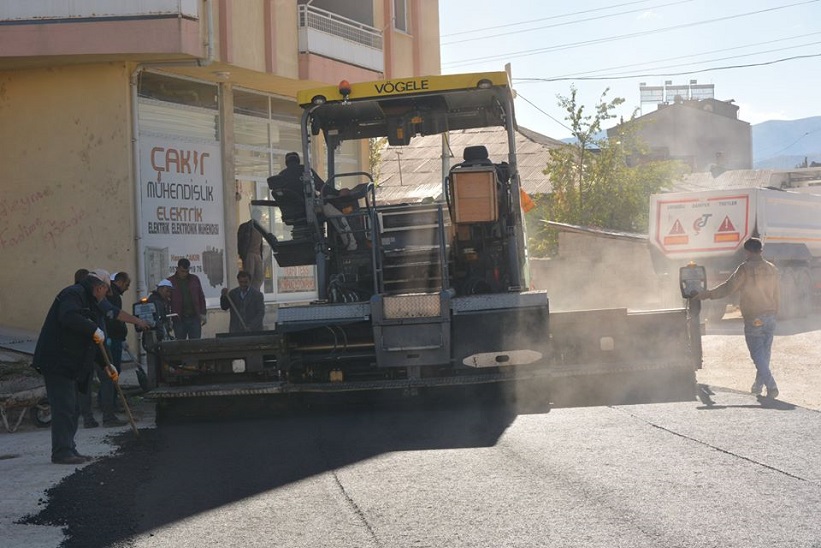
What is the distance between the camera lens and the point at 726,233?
24.7m

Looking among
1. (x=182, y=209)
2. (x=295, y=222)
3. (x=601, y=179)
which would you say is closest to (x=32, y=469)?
(x=295, y=222)

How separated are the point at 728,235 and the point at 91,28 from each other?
13.5 metres

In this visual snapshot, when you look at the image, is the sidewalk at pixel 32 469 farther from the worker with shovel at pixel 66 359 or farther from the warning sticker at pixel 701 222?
the warning sticker at pixel 701 222

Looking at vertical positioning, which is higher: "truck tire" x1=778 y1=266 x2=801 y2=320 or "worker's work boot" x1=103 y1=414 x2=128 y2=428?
"truck tire" x1=778 y1=266 x2=801 y2=320

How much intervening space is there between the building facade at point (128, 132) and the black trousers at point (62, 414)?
7.92 m

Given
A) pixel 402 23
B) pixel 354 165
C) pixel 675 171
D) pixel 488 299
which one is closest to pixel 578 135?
pixel 675 171

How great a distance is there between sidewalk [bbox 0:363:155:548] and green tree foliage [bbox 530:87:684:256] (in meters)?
24.3

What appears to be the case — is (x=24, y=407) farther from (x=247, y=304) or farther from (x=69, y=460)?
(x=247, y=304)

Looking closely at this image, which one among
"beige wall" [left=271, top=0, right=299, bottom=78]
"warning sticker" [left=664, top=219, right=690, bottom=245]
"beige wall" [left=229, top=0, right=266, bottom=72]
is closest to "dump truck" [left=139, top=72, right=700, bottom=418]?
"beige wall" [left=229, top=0, right=266, bottom=72]

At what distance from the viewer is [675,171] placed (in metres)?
38.9

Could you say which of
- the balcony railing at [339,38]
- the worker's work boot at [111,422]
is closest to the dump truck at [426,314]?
the worker's work boot at [111,422]

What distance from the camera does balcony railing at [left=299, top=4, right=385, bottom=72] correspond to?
21.6 m

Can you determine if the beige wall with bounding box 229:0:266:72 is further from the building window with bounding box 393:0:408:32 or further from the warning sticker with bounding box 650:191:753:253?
the warning sticker with bounding box 650:191:753:253

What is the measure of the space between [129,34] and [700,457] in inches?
479
